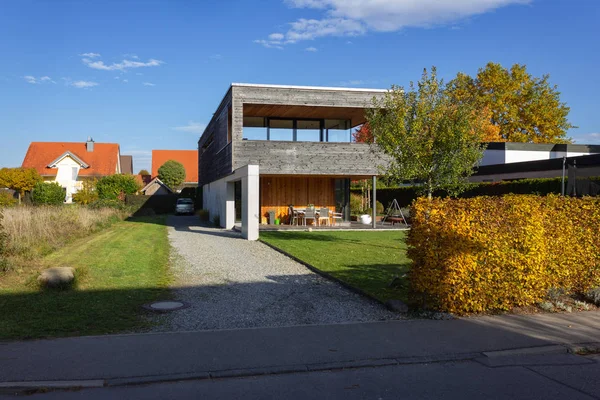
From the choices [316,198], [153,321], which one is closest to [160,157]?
[316,198]

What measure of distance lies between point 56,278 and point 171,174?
5905 cm

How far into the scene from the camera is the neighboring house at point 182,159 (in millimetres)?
76562

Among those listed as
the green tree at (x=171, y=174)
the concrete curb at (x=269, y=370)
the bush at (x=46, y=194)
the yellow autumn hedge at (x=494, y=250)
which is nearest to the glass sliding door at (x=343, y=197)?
the yellow autumn hedge at (x=494, y=250)

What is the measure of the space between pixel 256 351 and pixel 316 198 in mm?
22308

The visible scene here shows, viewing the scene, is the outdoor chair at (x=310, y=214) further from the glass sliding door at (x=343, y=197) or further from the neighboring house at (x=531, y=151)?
the neighboring house at (x=531, y=151)

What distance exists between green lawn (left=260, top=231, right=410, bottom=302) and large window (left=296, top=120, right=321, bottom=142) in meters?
5.73

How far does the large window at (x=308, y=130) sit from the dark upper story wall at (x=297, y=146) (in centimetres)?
238

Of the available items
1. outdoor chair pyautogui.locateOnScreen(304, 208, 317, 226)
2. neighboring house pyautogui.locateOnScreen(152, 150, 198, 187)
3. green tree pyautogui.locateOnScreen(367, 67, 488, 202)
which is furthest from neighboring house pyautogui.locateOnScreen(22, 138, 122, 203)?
→ green tree pyautogui.locateOnScreen(367, 67, 488, 202)

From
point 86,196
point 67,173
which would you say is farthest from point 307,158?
point 67,173

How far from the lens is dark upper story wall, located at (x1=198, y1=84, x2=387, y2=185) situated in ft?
72.6

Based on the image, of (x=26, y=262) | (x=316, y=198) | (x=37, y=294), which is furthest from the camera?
(x=316, y=198)

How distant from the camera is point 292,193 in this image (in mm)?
27938

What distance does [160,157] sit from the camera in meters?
78.3

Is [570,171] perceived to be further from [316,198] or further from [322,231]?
[316,198]
